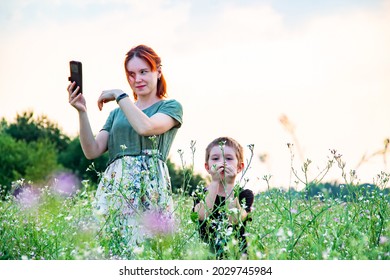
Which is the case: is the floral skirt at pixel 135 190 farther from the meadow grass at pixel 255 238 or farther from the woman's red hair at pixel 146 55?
the woman's red hair at pixel 146 55

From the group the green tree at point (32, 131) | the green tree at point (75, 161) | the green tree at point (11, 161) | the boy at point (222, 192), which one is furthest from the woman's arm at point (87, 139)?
the green tree at point (32, 131)

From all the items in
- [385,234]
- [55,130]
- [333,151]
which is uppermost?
[55,130]

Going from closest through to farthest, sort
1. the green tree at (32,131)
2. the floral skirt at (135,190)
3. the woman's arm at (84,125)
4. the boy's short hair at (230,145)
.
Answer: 1. the boy's short hair at (230,145)
2. the floral skirt at (135,190)
3. the woman's arm at (84,125)
4. the green tree at (32,131)

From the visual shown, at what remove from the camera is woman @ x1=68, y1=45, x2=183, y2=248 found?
3.36m

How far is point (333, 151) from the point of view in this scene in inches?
111

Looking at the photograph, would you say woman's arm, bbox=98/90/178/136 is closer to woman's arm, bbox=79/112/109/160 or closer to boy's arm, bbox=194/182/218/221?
woman's arm, bbox=79/112/109/160

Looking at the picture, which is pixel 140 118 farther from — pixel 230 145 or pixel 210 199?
pixel 210 199

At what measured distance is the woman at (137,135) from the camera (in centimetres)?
336

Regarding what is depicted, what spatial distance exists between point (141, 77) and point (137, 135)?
0.33m

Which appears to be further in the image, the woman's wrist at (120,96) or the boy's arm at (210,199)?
the woman's wrist at (120,96)
